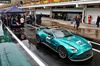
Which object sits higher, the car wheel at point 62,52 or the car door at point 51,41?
the car door at point 51,41

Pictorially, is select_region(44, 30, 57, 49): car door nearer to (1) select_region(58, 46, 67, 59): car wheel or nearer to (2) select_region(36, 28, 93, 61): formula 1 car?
(2) select_region(36, 28, 93, 61): formula 1 car

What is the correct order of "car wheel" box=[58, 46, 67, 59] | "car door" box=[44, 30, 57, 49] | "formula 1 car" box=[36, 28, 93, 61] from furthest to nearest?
"car door" box=[44, 30, 57, 49] → "car wheel" box=[58, 46, 67, 59] → "formula 1 car" box=[36, 28, 93, 61]

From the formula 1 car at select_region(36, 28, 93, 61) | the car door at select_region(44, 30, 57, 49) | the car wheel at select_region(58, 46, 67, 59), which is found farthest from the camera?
the car door at select_region(44, 30, 57, 49)

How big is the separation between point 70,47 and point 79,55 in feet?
1.75

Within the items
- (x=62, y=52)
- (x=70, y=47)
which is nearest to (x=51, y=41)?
(x=62, y=52)

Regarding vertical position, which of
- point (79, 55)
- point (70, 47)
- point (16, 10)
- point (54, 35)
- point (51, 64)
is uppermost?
point (16, 10)

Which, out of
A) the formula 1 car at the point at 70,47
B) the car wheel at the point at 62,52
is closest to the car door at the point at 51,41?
the formula 1 car at the point at 70,47

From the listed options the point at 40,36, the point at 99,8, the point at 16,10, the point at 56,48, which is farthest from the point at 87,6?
the point at 56,48

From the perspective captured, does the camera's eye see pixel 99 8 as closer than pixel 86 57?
No

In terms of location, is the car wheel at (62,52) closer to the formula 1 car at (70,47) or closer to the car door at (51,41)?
the formula 1 car at (70,47)

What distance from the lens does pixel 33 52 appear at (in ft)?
20.1

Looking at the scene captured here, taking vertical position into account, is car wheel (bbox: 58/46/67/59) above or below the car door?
below

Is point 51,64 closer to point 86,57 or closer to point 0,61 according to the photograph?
point 86,57

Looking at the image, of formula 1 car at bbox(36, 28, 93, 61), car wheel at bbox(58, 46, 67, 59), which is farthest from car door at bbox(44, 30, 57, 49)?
car wheel at bbox(58, 46, 67, 59)
